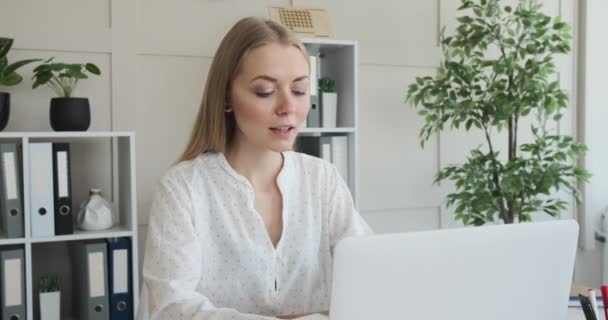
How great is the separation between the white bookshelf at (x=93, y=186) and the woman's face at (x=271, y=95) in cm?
120

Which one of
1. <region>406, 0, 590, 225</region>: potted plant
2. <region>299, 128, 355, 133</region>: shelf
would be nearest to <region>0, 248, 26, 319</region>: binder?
<region>299, 128, 355, 133</region>: shelf

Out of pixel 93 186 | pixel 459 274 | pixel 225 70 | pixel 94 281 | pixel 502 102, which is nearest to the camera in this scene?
pixel 459 274

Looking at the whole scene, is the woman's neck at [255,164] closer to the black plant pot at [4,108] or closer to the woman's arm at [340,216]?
the woman's arm at [340,216]

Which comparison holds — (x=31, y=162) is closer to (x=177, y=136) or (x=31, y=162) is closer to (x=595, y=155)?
(x=177, y=136)

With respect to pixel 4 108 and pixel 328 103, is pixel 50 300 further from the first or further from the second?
pixel 328 103

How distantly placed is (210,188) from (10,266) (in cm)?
126

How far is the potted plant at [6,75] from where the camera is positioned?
2.31 metres

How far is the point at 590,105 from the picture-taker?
3.67m

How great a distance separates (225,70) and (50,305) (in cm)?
150

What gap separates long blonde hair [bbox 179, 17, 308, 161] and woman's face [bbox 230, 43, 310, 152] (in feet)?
0.06

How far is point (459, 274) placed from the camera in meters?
0.80

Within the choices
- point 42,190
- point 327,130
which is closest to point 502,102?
point 327,130

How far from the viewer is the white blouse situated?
4.01 feet

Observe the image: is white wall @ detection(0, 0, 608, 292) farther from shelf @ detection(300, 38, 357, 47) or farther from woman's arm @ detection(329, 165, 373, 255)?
woman's arm @ detection(329, 165, 373, 255)
